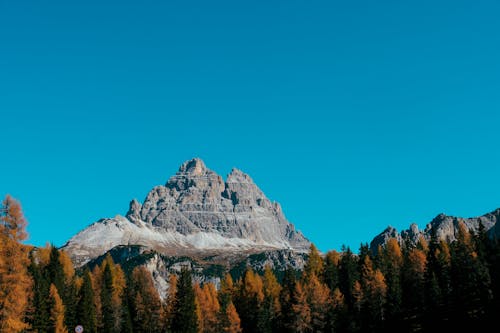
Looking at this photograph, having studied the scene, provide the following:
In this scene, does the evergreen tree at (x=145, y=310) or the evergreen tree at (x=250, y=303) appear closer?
the evergreen tree at (x=145, y=310)

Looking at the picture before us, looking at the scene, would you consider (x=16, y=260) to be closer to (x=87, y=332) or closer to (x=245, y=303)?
(x=87, y=332)

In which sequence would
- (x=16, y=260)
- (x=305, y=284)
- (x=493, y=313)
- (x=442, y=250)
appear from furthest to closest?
(x=442, y=250)
(x=305, y=284)
(x=493, y=313)
(x=16, y=260)

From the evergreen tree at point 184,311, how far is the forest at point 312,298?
0.53 feet

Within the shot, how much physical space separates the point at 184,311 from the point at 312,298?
25090 mm

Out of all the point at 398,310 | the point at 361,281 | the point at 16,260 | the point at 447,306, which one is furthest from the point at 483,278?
the point at 16,260

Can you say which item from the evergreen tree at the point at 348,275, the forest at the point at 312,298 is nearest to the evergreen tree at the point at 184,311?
the forest at the point at 312,298

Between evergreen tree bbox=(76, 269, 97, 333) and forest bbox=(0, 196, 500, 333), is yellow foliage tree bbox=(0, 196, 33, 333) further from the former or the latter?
evergreen tree bbox=(76, 269, 97, 333)

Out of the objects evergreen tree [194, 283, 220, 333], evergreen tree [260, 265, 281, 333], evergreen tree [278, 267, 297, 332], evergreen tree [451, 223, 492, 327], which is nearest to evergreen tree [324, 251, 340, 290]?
evergreen tree [278, 267, 297, 332]

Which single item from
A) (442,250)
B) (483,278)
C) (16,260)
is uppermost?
(442,250)

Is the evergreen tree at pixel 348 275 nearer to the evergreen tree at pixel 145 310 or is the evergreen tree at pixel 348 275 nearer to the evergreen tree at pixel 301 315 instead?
the evergreen tree at pixel 301 315

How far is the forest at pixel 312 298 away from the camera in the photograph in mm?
94500

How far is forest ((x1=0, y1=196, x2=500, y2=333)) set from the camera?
94500 millimetres

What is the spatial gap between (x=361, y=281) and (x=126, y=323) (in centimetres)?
4710

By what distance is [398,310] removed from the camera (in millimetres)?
105062
